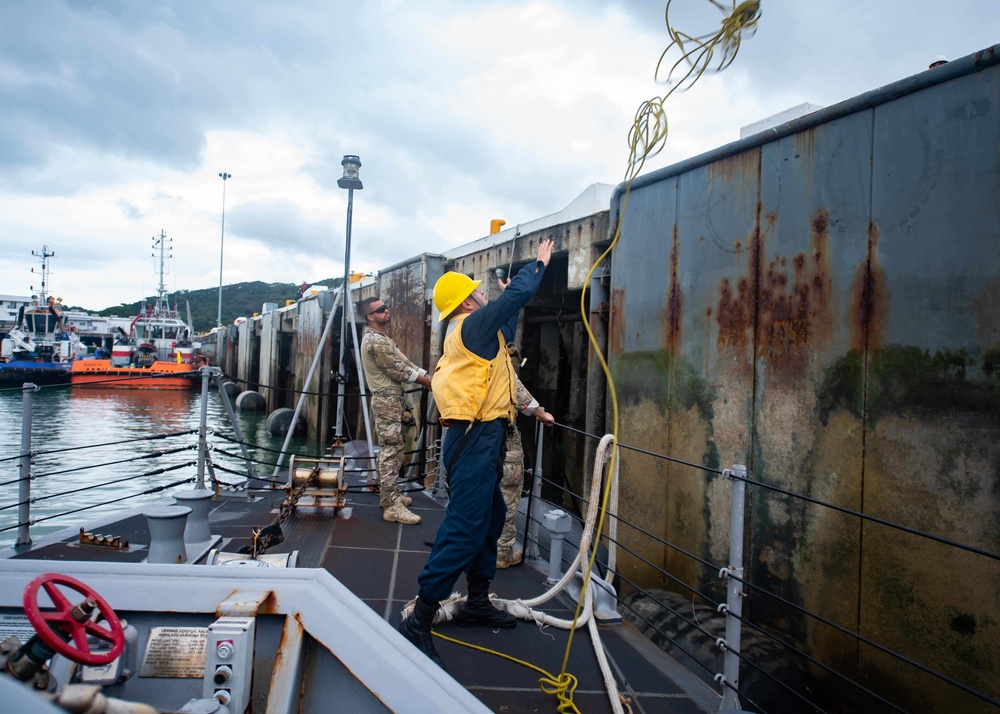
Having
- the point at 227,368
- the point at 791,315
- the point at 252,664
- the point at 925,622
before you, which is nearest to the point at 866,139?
the point at 791,315

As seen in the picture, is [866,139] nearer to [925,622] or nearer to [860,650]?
[925,622]

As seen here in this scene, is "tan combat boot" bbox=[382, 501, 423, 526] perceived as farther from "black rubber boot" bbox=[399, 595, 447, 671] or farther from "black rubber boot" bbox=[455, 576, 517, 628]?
"black rubber boot" bbox=[399, 595, 447, 671]

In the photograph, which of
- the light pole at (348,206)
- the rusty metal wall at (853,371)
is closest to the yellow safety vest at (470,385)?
the rusty metal wall at (853,371)

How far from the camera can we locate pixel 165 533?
337 cm

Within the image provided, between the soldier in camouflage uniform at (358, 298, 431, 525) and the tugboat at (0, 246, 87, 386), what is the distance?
29730 mm

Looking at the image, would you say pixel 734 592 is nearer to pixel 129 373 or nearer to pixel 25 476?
pixel 25 476

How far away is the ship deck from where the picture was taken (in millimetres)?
→ 2664

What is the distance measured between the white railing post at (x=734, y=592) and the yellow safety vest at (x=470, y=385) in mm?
1097

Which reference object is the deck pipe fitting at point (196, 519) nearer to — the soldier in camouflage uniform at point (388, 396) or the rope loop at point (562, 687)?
the soldier in camouflage uniform at point (388, 396)

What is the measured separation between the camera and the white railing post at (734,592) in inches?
95.7

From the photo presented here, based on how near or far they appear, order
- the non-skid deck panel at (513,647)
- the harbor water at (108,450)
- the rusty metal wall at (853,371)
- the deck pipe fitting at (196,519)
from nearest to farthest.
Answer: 1. the non-skid deck panel at (513,647)
2. the rusty metal wall at (853,371)
3. the deck pipe fitting at (196,519)
4. the harbor water at (108,450)

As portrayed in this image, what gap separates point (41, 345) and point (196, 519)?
38.5 metres

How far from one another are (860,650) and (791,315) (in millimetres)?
2072

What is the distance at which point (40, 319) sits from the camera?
3584 centimetres
